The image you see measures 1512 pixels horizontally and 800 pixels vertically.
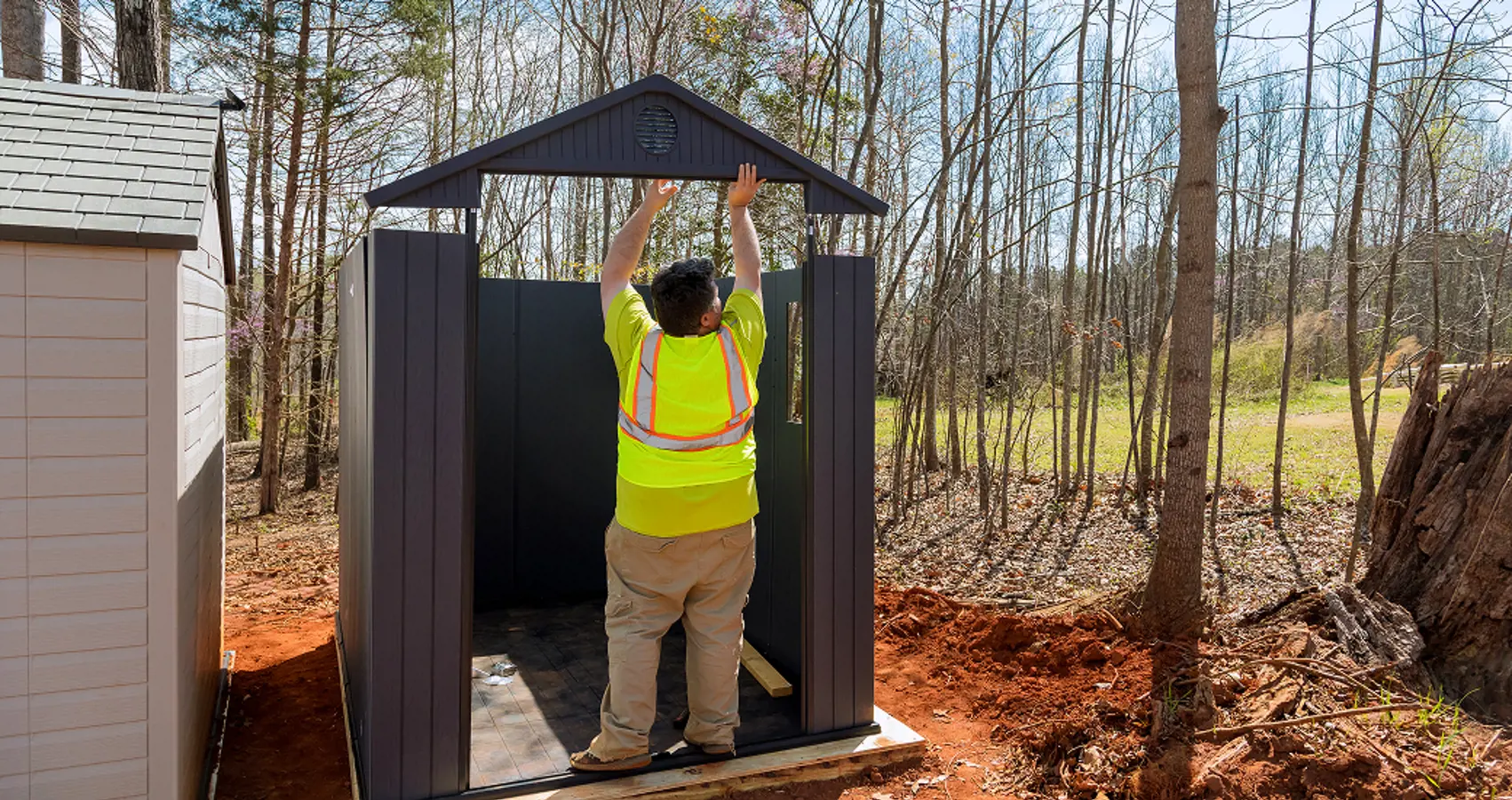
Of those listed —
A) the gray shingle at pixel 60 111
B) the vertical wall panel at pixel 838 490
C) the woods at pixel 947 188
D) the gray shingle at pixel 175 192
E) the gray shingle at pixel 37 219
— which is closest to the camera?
the gray shingle at pixel 37 219

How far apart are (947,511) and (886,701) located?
5559 mm

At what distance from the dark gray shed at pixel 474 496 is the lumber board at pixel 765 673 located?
0.05 meters

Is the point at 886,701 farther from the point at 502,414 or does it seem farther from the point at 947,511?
the point at 947,511

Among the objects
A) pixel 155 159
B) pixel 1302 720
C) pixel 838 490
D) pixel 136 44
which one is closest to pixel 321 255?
pixel 136 44

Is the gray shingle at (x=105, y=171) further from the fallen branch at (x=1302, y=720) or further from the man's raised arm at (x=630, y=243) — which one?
the fallen branch at (x=1302, y=720)

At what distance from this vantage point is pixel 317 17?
10648mm

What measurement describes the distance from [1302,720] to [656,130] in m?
3.07

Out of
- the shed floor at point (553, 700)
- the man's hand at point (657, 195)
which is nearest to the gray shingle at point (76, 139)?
the man's hand at point (657, 195)

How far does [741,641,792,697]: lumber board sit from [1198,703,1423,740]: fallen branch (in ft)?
5.57

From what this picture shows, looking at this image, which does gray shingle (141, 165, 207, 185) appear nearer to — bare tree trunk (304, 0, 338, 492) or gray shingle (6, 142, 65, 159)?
gray shingle (6, 142, 65, 159)

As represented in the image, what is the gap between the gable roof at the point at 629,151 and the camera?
3.14 m

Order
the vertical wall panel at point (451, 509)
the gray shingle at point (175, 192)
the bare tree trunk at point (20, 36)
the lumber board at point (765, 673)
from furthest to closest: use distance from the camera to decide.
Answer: the bare tree trunk at point (20, 36), the lumber board at point (765, 673), the vertical wall panel at point (451, 509), the gray shingle at point (175, 192)

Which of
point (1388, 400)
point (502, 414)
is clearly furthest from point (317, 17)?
point (1388, 400)

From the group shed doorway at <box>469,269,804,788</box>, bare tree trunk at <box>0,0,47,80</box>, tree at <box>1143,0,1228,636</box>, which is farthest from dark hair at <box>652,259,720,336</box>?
bare tree trunk at <box>0,0,47,80</box>
